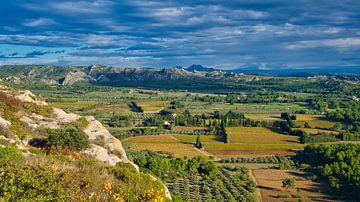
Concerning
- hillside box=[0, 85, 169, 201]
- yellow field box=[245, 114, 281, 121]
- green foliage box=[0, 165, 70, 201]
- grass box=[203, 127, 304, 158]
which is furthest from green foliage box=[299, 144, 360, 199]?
green foliage box=[0, 165, 70, 201]

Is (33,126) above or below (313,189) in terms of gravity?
above

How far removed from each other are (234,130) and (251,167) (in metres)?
36.5

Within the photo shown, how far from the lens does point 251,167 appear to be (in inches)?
3027

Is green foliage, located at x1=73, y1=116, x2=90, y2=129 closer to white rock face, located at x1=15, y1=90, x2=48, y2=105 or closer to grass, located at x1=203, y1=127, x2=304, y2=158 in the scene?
white rock face, located at x1=15, y1=90, x2=48, y2=105

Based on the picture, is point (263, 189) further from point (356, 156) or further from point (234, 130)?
point (234, 130)

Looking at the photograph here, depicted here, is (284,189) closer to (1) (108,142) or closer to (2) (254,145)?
(1) (108,142)

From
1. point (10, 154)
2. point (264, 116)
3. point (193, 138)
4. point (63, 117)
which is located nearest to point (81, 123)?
point (63, 117)

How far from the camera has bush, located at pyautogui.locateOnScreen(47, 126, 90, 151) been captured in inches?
1308

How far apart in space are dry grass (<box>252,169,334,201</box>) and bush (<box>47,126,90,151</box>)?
1180 inches

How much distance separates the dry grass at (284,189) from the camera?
183 ft

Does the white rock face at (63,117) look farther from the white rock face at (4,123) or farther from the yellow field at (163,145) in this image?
the yellow field at (163,145)

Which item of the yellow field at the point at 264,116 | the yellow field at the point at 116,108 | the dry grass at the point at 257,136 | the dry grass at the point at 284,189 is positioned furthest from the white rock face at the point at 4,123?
the yellow field at the point at 116,108

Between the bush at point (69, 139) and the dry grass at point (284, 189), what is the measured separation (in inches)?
1180

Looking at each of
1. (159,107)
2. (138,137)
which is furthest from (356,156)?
(159,107)
